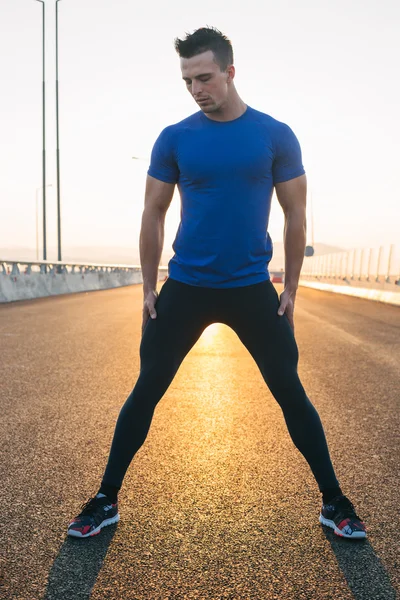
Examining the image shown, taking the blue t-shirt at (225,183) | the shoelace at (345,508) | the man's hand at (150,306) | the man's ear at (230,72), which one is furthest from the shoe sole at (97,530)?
the man's ear at (230,72)

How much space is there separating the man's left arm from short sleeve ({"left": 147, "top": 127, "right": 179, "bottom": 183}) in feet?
1.64

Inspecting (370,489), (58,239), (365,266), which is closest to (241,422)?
(370,489)

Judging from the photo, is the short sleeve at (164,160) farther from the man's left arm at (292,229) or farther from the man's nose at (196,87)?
the man's left arm at (292,229)

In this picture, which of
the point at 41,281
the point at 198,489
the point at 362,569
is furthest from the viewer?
the point at 41,281

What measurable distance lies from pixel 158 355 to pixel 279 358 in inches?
22.1

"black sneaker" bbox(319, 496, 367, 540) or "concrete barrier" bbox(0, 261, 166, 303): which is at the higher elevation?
"black sneaker" bbox(319, 496, 367, 540)

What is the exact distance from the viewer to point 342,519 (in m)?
3.13

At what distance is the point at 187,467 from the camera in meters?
4.17

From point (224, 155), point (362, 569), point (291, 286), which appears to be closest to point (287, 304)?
point (291, 286)

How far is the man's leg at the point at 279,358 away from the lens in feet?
10.6

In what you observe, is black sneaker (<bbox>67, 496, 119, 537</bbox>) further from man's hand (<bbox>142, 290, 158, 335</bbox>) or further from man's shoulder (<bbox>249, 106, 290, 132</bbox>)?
man's shoulder (<bbox>249, 106, 290, 132</bbox>)

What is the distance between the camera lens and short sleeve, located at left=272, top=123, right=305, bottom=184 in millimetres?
3213

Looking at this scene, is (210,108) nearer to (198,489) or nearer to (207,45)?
(207,45)

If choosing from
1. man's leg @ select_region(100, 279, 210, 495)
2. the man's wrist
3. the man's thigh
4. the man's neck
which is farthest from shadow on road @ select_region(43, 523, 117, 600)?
the man's neck
